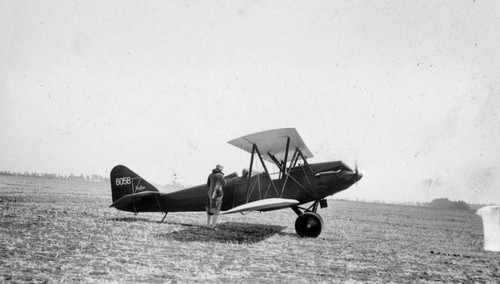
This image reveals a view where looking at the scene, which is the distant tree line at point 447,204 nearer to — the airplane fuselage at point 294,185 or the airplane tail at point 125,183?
the airplane fuselage at point 294,185

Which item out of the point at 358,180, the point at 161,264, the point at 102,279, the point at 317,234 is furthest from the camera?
the point at 358,180

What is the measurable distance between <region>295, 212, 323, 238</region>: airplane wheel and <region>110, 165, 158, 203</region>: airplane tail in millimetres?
5060

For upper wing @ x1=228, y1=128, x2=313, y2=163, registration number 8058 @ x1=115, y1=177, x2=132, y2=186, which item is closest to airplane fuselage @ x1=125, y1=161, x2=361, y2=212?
upper wing @ x1=228, y1=128, x2=313, y2=163

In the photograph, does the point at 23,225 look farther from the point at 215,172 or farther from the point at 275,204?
the point at 275,204

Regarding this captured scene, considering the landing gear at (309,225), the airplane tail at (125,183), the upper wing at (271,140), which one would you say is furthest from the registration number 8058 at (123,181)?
the landing gear at (309,225)

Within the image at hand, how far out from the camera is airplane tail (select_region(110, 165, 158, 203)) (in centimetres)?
1040

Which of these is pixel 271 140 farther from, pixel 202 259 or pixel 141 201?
pixel 141 201

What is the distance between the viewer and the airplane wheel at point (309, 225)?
26.0ft

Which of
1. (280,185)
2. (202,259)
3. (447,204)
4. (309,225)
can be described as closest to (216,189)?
(280,185)

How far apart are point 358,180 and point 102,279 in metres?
6.92

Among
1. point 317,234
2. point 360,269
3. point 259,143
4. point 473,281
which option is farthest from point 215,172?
point 473,281

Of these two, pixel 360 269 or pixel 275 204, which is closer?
pixel 360 269

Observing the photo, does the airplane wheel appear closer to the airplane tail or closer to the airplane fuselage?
the airplane fuselage

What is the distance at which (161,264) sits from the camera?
14.6ft
